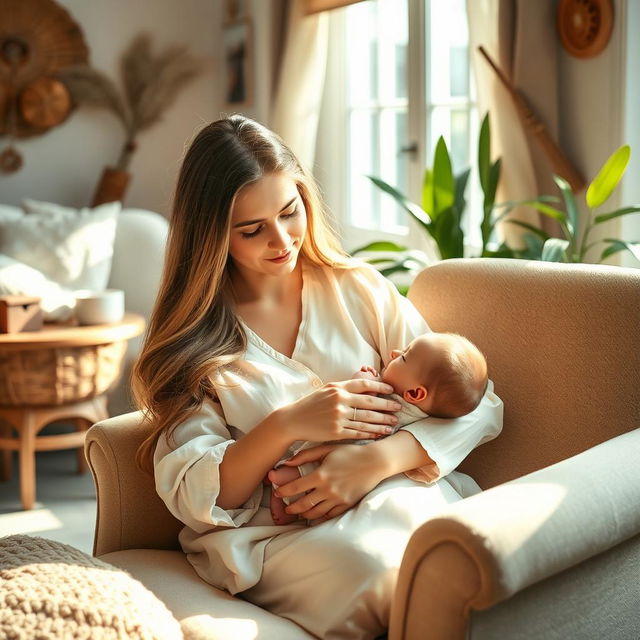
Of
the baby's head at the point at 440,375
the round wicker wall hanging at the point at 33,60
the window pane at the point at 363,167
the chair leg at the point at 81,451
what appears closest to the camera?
the baby's head at the point at 440,375

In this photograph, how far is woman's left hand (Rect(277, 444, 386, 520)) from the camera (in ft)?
4.77

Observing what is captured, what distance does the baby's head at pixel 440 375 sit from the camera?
59.9 inches

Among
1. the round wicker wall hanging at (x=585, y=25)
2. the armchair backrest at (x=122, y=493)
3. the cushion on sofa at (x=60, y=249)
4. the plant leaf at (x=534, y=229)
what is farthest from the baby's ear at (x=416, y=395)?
the cushion on sofa at (x=60, y=249)

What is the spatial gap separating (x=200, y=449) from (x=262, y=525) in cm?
17

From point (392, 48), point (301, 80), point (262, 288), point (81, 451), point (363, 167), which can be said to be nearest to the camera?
point (262, 288)

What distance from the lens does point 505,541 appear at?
112 cm

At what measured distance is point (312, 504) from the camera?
1.46 meters

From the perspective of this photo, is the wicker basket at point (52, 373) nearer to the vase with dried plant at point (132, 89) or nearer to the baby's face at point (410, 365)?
the vase with dried plant at point (132, 89)

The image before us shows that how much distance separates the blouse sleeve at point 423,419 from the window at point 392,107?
1639 mm

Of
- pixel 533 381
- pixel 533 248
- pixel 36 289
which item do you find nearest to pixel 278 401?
pixel 533 381

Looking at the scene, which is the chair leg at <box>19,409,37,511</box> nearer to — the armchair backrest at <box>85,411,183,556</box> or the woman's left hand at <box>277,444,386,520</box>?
the armchair backrest at <box>85,411,183,556</box>

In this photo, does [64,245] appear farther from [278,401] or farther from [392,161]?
[278,401]

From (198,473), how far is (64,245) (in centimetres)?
232

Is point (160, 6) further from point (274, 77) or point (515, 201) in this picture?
point (515, 201)
